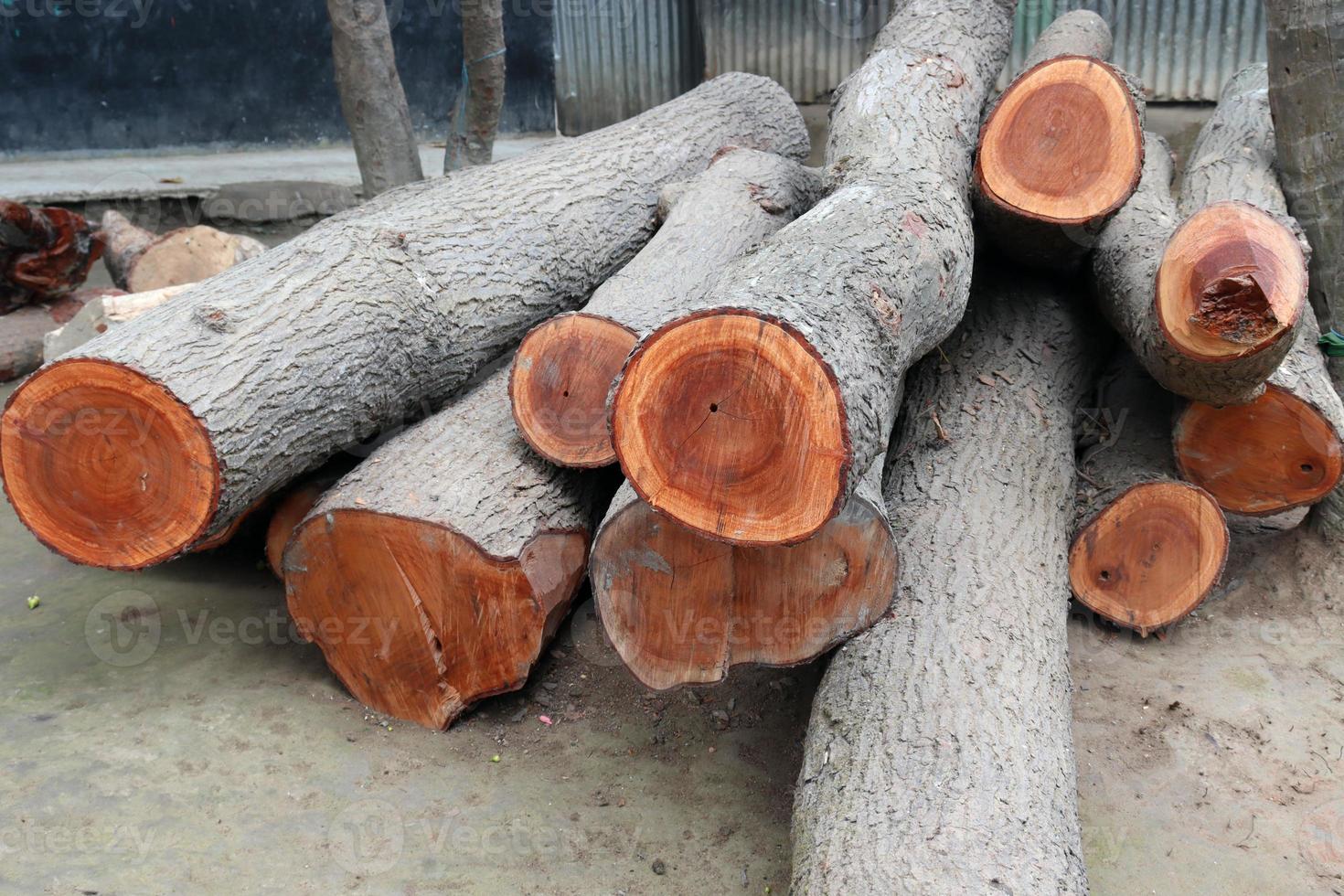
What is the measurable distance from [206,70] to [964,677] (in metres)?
8.88

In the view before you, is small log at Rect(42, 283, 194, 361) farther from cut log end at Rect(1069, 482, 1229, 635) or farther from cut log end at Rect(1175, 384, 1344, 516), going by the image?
cut log end at Rect(1175, 384, 1344, 516)

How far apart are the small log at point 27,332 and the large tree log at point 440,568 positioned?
3437 mm

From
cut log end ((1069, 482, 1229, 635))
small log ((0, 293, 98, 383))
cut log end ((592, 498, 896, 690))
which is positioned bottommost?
small log ((0, 293, 98, 383))

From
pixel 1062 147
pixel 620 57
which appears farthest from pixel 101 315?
pixel 620 57

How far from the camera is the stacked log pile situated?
2.33 meters

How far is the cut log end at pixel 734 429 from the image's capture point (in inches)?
88.5

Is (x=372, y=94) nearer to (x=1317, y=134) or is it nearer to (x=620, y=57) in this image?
(x=620, y=57)

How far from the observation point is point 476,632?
3.09m

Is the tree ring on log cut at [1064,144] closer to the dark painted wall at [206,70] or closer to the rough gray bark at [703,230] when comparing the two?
the rough gray bark at [703,230]

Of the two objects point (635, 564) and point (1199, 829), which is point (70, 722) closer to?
point (635, 564)

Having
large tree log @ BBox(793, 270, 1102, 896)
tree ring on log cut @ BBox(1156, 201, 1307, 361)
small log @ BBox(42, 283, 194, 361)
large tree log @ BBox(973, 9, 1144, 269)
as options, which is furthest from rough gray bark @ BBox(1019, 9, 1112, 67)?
small log @ BBox(42, 283, 194, 361)

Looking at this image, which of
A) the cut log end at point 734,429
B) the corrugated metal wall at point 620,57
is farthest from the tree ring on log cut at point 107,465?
the corrugated metal wall at point 620,57

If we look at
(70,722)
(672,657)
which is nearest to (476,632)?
(672,657)

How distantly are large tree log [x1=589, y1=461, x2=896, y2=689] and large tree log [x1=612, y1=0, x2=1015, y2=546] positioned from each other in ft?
1.00
